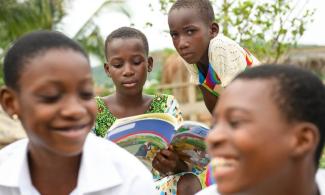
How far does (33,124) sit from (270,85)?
86 centimetres

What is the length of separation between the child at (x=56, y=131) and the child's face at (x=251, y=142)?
1.81ft

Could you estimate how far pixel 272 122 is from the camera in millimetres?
1982

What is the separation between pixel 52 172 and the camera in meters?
2.50

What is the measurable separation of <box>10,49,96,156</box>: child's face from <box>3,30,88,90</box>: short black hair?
0.03m

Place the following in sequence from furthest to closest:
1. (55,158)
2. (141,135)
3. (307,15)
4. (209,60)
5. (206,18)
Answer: (307,15) < (206,18) < (209,60) < (141,135) < (55,158)

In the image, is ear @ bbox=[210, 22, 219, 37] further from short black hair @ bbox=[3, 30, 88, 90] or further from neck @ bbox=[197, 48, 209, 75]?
short black hair @ bbox=[3, 30, 88, 90]

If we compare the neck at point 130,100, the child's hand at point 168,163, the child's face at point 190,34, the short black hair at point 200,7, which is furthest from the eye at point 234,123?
the short black hair at point 200,7

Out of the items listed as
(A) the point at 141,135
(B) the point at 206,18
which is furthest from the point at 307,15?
(A) the point at 141,135

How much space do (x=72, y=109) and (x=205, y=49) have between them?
179 centimetres

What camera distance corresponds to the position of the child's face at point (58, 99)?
7.45 ft

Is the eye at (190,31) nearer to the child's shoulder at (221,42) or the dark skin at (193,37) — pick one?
the dark skin at (193,37)

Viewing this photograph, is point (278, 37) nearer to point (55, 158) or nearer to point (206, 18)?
point (206, 18)

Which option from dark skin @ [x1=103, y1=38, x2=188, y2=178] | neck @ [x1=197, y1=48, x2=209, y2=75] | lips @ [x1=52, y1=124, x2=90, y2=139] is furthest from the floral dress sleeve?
lips @ [x1=52, y1=124, x2=90, y2=139]

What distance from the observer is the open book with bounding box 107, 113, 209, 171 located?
3.30 m
